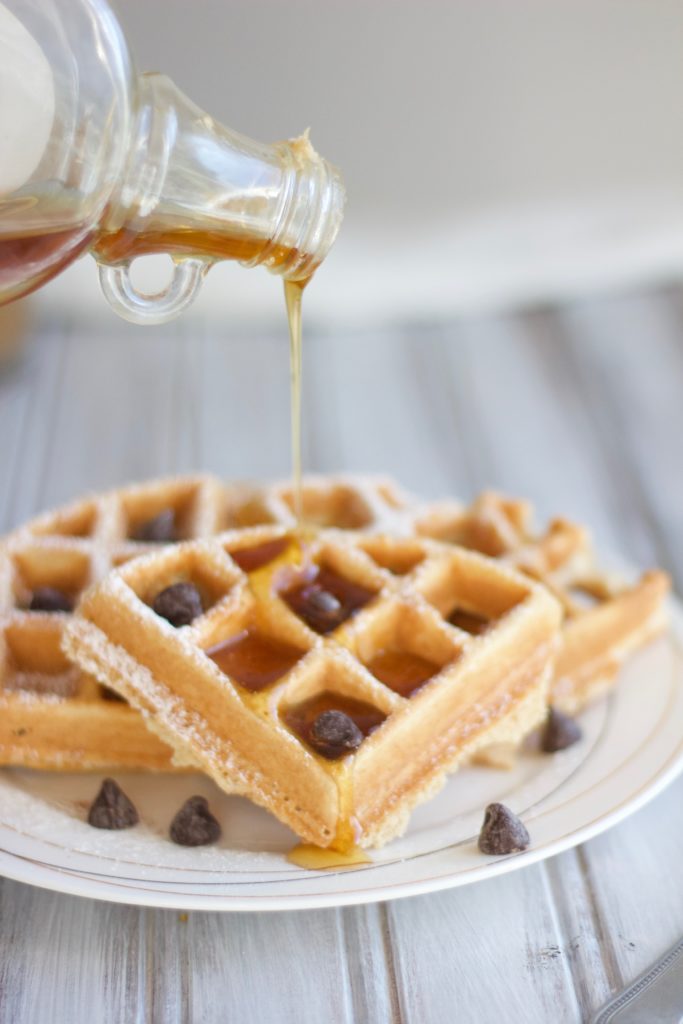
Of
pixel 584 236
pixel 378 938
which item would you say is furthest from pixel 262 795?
pixel 584 236

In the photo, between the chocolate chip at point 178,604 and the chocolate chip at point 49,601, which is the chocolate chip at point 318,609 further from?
the chocolate chip at point 49,601

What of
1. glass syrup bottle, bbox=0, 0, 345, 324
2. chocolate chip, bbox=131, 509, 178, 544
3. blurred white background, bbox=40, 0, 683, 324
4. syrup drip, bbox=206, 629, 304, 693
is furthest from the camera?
blurred white background, bbox=40, 0, 683, 324

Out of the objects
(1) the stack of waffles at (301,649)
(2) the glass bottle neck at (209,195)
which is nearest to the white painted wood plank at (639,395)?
(1) the stack of waffles at (301,649)

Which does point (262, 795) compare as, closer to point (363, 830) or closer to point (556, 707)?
point (363, 830)

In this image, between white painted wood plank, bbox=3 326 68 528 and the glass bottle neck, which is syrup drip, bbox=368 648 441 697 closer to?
the glass bottle neck

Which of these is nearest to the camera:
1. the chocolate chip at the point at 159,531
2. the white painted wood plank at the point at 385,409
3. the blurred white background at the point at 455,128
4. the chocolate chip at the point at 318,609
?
the chocolate chip at the point at 318,609

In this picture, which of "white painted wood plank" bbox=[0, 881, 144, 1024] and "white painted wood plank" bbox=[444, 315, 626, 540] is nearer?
"white painted wood plank" bbox=[0, 881, 144, 1024]

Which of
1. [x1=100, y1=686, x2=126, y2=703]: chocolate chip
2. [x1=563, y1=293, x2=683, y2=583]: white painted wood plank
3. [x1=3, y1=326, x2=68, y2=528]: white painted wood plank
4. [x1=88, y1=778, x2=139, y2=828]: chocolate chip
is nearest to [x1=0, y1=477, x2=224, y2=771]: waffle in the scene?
[x1=100, y1=686, x2=126, y2=703]: chocolate chip
